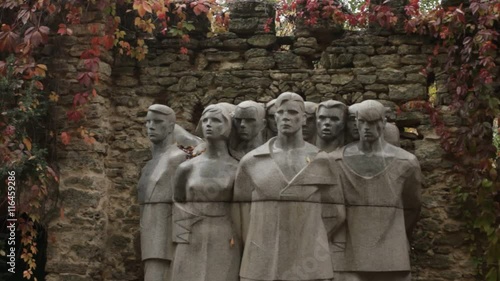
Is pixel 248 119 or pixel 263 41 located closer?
pixel 248 119

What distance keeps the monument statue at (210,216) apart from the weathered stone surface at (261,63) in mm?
2173

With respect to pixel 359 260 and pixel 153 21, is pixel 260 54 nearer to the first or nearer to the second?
pixel 153 21

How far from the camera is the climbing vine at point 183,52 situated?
22.5 ft

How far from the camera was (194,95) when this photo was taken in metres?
7.78

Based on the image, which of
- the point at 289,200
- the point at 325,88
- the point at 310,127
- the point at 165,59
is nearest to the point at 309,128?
the point at 310,127

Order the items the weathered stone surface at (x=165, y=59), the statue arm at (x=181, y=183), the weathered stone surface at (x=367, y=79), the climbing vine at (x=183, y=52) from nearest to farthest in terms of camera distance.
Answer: the statue arm at (x=181, y=183) < the climbing vine at (x=183, y=52) < the weathered stone surface at (x=367, y=79) < the weathered stone surface at (x=165, y=59)

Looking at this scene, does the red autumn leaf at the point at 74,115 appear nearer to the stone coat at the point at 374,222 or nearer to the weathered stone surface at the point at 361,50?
the weathered stone surface at the point at 361,50

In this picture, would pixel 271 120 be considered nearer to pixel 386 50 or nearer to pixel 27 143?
pixel 386 50

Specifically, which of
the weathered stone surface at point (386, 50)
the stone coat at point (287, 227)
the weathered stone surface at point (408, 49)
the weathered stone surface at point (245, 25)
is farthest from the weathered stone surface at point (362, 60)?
the stone coat at point (287, 227)

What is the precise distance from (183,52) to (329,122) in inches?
103

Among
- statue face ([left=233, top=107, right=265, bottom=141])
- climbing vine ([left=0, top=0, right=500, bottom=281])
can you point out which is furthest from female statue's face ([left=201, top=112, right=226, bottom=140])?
climbing vine ([left=0, top=0, right=500, bottom=281])

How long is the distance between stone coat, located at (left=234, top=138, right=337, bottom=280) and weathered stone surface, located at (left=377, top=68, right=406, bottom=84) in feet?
7.75

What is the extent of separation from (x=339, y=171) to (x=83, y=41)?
11.1ft

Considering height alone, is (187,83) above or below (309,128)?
above
